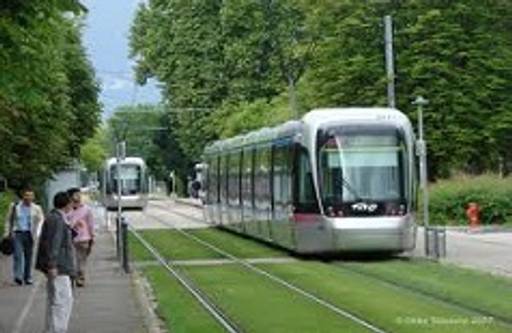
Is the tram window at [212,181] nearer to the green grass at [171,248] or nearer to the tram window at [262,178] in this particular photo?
the green grass at [171,248]

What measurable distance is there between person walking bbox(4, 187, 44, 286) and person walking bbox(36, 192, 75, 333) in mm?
9112

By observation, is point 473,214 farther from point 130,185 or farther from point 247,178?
point 130,185

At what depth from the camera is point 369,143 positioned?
2945 cm

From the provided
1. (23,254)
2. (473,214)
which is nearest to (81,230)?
(23,254)

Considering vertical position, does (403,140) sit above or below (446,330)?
above

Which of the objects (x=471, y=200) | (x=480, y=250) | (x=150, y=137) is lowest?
(x=480, y=250)

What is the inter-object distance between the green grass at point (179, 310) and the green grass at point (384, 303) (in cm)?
205

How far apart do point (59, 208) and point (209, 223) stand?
129 ft

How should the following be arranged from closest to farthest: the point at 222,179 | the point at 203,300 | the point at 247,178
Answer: the point at 203,300, the point at 247,178, the point at 222,179

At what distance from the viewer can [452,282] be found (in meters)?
22.7

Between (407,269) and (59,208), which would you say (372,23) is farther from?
(59,208)

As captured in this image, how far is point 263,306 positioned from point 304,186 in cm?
1047

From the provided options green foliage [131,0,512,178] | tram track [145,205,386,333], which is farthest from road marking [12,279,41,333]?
green foliage [131,0,512,178]

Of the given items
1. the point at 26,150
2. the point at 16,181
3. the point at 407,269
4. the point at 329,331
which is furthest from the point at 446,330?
the point at 16,181
